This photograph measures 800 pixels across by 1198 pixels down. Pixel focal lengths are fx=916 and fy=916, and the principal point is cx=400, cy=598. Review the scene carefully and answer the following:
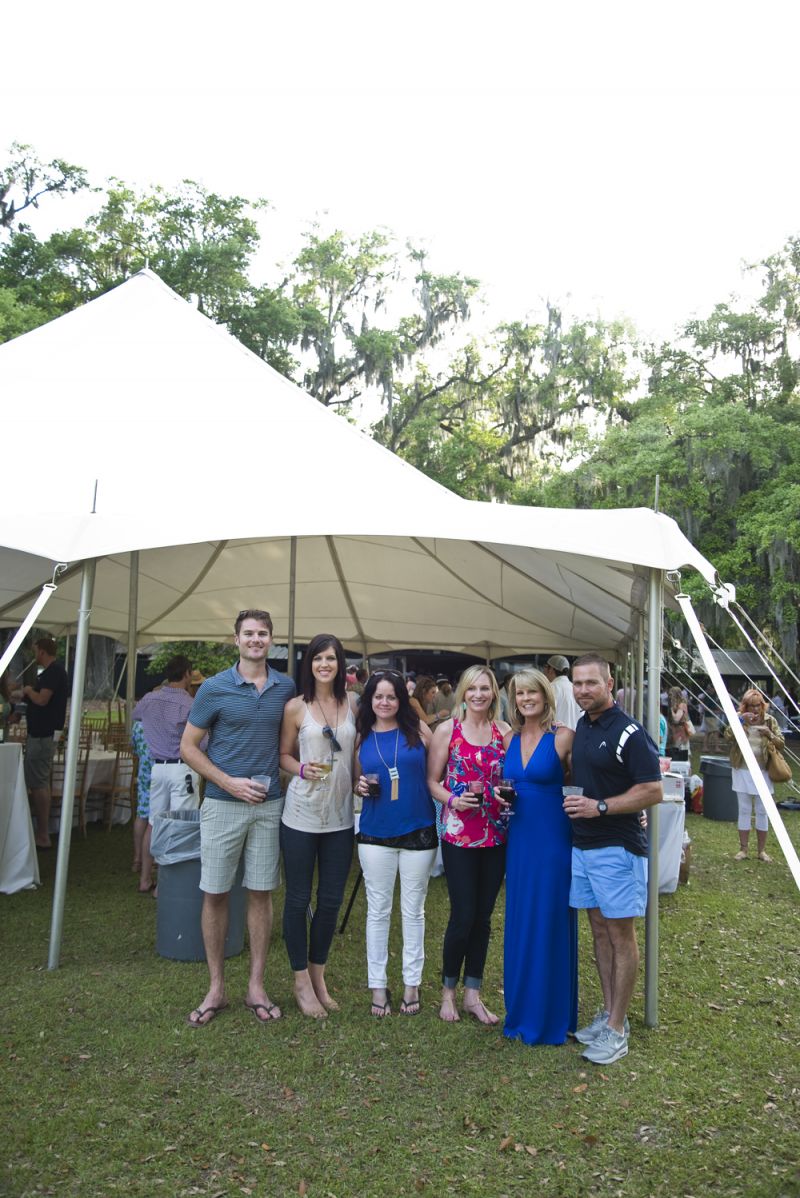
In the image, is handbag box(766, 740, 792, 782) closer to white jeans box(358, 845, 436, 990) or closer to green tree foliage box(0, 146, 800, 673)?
white jeans box(358, 845, 436, 990)

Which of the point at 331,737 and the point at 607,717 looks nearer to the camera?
the point at 607,717

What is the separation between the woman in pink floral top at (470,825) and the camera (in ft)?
12.6

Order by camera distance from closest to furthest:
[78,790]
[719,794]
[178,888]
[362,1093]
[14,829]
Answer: [362,1093] < [178,888] < [14,829] < [78,790] < [719,794]

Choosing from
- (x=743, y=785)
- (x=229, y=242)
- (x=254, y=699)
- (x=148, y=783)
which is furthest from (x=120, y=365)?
(x=229, y=242)

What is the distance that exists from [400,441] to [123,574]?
15.2m

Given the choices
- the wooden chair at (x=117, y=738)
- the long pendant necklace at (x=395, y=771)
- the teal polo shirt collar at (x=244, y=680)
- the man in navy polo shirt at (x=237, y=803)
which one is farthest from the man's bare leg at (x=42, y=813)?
the long pendant necklace at (x=395, y=771)

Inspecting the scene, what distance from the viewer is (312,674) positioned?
402cm

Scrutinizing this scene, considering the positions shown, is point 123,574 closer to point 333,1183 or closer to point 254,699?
point 254,699

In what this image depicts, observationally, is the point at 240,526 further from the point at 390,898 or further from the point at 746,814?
the point at 746,814

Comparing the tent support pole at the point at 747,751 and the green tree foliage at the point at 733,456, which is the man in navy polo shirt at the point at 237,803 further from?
the green tree foliage at the point at 733,456

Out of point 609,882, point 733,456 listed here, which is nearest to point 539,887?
point 609,882

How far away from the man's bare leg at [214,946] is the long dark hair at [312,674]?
3.07 feet

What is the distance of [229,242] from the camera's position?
19.8 m

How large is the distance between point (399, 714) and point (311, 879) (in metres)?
0.79
